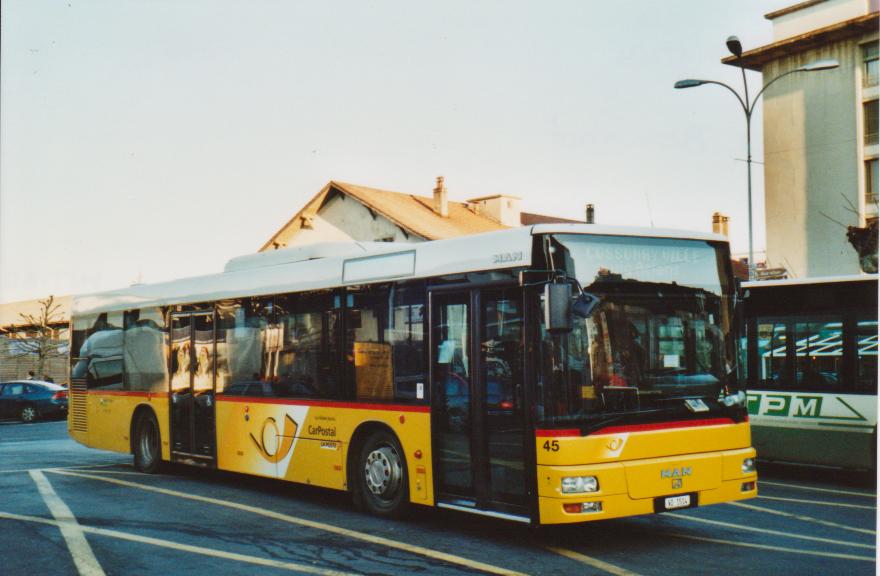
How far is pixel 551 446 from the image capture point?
25.7ft

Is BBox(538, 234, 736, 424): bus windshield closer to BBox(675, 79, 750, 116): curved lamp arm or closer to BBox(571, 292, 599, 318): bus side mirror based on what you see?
BBox(571, 292, 599, 318): bus side mirror

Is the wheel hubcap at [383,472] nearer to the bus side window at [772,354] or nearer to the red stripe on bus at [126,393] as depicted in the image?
the red stripe on bus at [126,393]

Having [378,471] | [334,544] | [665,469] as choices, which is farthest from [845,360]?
[334,544]

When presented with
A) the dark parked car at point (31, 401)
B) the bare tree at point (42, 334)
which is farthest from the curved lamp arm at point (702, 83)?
the bare tree at point (42, 334)

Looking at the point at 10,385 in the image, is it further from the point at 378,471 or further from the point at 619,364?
the point at 619,364

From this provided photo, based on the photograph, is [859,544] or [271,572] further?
[859,544]

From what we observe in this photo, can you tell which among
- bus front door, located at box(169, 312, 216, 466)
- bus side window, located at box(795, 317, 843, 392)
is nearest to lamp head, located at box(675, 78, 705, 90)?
bus side window, located at box(795, 317, 843, 392)

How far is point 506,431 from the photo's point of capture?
836 cm

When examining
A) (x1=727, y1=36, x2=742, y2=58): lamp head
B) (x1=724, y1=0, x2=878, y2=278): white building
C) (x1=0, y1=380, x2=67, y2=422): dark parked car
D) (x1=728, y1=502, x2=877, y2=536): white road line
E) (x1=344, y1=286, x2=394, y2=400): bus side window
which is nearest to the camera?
(x1=728, y1=502, x2=877, y2=536): white road line

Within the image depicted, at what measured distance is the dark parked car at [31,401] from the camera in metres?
30.5

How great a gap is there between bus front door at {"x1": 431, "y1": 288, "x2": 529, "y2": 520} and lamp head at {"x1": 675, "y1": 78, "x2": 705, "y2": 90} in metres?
14.8

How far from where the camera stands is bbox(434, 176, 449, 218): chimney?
5053cm

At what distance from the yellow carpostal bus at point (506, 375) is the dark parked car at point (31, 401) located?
68.8 ft

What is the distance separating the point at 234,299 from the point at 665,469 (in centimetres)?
648
